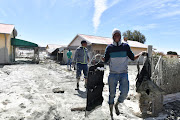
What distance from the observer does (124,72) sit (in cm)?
276

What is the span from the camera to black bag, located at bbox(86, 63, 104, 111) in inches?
109

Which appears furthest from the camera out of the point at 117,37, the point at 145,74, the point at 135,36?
the point at 135,36

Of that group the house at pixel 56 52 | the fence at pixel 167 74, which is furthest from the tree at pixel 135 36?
the fence at pixel 167 74

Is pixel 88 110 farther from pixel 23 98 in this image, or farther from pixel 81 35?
pixel 81 35

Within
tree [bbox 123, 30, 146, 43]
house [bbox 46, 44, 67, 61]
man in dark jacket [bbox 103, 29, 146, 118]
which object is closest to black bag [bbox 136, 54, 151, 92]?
man in dark jacket [bbox 103, 29, 146, 118]

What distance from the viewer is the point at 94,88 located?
9.57 feet

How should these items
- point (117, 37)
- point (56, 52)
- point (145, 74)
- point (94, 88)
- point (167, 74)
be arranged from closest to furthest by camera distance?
point (117, 37), point (94, 88), point (145, 74), point (167, 74), point (56, 52)

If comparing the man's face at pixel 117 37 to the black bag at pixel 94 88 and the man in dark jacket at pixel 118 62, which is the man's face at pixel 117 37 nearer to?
the man in dark jacket at pixel 118 62

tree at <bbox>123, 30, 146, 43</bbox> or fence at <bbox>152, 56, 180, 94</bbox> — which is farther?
tree at <bbox>123, 30, 146, 43</bbox>

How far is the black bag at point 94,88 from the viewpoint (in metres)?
2.78

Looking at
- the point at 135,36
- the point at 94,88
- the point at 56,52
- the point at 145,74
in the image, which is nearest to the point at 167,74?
the point at 145,74

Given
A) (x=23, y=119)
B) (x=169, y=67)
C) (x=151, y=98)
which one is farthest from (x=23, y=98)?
(x=169, y=67)

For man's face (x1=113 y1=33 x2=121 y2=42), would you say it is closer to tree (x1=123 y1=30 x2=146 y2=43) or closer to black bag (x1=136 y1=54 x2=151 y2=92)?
black bag (x1=136 y1=54 x2=151 y2=92)

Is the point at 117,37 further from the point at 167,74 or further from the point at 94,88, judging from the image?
the point at 167,74
